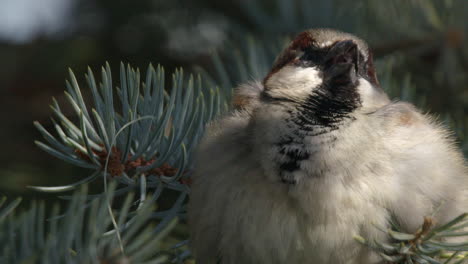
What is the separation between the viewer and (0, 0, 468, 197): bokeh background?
2268 mm

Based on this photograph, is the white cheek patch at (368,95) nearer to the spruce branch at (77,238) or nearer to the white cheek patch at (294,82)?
the white cheek patch at (294,82)

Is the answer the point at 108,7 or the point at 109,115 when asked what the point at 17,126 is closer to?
Answer: the point at 108,7

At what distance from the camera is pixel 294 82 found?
1.89 metres

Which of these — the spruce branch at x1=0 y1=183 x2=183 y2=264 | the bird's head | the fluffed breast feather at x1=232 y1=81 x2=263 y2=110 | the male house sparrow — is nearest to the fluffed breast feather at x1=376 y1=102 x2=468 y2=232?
the male house sparrow

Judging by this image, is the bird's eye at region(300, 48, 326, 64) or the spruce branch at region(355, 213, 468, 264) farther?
the bird's eye at region(300, 48, 326, 64)

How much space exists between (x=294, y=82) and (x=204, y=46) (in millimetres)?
863

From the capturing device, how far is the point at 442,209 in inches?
65.4

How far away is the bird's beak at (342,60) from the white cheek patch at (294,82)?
0.05m

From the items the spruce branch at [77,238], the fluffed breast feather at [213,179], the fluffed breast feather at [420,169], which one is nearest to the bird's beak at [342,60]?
the fluffed breast feather at [420,169]

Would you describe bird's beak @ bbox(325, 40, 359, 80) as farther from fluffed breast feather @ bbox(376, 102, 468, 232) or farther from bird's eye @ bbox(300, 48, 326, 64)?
fluffed breast feather @ bbox(376, 102, 468, 232)

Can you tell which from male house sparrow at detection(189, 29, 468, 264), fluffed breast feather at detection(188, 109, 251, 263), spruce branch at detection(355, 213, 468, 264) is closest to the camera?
spruce branch at detection(355, 213, 468, 264)

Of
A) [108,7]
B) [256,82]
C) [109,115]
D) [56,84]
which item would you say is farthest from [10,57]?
[109,115]

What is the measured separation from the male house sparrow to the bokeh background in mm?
349

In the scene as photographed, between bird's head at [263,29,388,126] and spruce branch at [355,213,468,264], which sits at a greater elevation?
bird's head at [263,29,388,126]
